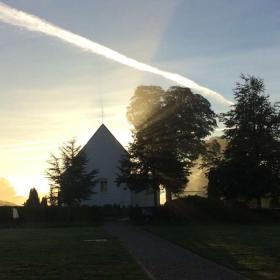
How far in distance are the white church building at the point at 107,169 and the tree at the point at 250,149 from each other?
43.1 ft

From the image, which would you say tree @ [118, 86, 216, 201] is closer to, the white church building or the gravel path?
the white church building

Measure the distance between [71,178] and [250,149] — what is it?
18.4 metres

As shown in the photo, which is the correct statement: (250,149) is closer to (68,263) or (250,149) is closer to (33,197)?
(33,197)

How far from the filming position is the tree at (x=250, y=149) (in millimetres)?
50969

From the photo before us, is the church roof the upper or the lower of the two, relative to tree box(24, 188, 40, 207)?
upper

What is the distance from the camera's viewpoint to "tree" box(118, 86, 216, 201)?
5384cm

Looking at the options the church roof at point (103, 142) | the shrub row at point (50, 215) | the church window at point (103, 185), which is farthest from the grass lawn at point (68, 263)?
the church roof at point (103, 142)

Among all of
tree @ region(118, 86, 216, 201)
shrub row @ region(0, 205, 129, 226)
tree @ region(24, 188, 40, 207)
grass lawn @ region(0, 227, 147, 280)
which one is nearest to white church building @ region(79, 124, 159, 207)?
tree @ region(24, 188, 40, 207)

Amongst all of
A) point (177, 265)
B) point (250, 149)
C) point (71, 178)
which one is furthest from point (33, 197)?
point (177, 265)

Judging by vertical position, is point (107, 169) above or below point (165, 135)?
below

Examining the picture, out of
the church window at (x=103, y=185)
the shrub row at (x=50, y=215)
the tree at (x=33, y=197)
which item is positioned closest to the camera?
the shrub row at (x=50, y=215)

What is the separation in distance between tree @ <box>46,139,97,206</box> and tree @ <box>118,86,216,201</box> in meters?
4.39

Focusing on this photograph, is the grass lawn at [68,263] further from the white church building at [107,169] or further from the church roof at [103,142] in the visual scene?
the church roof at [103,142]

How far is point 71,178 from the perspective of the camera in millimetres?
57688
